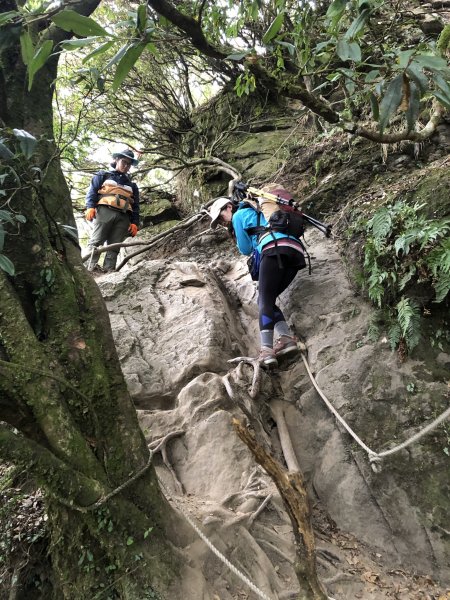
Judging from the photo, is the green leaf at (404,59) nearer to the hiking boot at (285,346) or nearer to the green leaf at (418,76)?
the green leaf at (418,76)

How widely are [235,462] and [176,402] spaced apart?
1.06 meters

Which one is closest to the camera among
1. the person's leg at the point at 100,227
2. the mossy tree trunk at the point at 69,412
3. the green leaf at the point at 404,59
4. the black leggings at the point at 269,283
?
the green leaf at the point at 404,59

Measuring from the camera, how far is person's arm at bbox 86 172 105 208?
7.36 meters

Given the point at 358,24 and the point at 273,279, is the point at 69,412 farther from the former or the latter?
the point at 273,279

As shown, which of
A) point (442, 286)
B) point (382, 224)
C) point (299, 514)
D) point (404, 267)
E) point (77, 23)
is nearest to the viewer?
point (77, 23)

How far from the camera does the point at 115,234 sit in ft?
25.5

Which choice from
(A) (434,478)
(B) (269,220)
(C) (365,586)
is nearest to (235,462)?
(C) (365,586)

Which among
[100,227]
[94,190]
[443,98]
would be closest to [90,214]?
[100,227]

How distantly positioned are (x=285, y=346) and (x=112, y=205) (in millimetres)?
4353

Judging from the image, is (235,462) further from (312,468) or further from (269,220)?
Result: (269,220)

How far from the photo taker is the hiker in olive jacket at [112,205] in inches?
290

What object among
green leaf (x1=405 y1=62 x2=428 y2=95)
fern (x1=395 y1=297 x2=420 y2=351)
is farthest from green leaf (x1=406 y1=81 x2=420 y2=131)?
fern (x1=395 y1=297 x2=420 y2=351)

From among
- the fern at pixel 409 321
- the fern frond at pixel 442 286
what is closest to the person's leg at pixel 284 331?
the fern at pixel 409 321

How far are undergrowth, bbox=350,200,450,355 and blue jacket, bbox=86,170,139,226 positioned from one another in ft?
15.3
